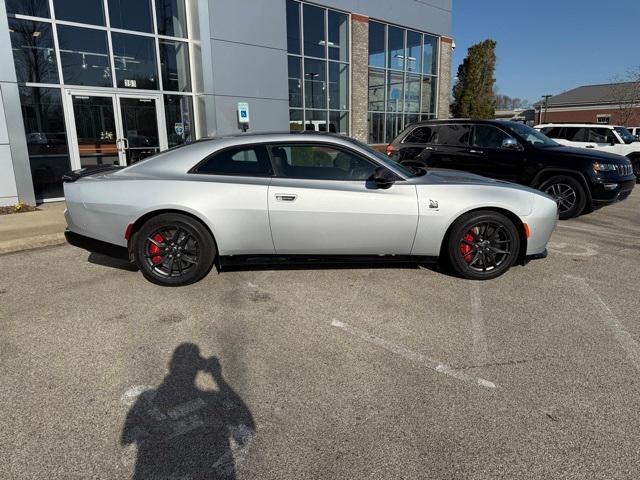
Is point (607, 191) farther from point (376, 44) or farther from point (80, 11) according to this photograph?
point (376, 44)

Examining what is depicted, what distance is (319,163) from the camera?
15.0ft

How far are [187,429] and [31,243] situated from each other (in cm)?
504

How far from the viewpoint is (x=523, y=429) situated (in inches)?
96.1

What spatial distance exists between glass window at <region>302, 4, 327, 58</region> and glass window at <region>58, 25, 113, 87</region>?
6.74 meters

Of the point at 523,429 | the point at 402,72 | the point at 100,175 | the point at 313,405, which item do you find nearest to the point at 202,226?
the point at 100,175

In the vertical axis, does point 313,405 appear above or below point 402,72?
below

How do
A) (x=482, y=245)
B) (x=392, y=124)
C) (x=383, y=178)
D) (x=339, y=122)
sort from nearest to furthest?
1. (x=383, y=178)
2. (x=482, y=245)
3. (x=339, y=122)
4. (x=392, y=124)

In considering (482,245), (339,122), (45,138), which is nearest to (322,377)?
(482,245)

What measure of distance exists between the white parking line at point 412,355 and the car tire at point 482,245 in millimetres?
1568

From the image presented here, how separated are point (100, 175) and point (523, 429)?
4.37 m

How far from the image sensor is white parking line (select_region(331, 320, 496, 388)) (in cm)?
290

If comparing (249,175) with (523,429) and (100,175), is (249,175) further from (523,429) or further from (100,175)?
(523,429)

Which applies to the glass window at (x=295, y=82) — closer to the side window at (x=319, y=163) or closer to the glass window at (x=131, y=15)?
the glass window at (x=131, y=15)

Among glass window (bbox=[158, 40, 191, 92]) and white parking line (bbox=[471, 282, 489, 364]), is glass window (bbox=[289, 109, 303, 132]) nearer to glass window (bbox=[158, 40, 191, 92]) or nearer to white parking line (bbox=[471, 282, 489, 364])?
glass window (bbox=[158, 40, 191, 92])
